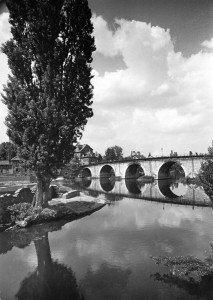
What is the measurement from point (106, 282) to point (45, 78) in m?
18.1

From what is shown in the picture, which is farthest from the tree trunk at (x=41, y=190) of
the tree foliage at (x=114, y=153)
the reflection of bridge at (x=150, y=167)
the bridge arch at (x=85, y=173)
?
the tree foliage at (x=114, y=153)

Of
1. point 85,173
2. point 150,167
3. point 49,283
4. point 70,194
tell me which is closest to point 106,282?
point 49,283

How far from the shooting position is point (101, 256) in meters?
16.0

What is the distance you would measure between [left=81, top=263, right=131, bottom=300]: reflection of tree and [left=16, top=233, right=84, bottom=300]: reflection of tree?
0.63m

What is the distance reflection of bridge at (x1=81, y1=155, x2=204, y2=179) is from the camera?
67688mm

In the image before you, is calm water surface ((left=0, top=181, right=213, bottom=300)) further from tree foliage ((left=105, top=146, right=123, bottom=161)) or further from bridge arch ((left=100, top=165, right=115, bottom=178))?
tree foliage ((left=105, top=146, right=123, bottom=161))

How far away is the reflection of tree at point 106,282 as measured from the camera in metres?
11.6

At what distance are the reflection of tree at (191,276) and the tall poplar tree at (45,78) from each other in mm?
14962

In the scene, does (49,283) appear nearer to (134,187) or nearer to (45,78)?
(45,78)

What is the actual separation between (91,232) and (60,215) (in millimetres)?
6331

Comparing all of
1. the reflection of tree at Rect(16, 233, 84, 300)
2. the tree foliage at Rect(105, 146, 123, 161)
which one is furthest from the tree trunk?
the tree foliage at Rect(105, 146, 123, 161)

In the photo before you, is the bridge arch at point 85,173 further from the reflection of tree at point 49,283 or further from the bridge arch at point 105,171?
the reflection of tree at point 49,283

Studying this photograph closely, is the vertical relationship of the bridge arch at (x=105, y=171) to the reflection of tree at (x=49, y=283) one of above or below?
above

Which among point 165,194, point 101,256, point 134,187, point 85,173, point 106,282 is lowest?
point 106,282
